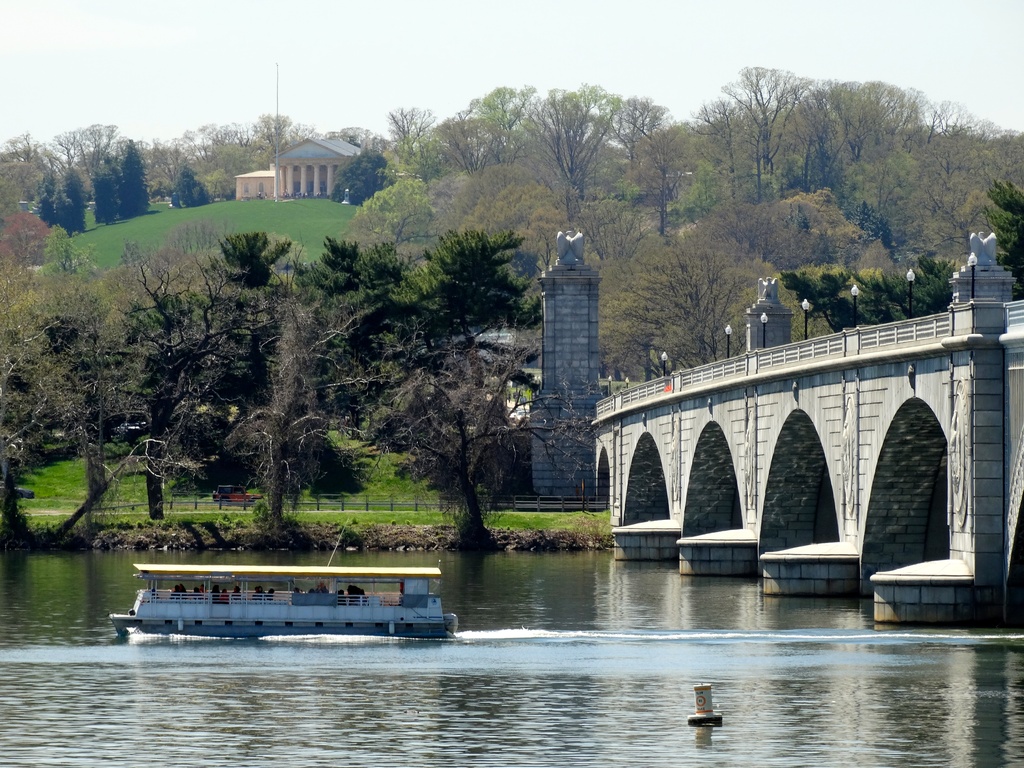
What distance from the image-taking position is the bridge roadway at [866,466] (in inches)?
1967

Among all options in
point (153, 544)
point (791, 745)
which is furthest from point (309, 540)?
point (791, 745)

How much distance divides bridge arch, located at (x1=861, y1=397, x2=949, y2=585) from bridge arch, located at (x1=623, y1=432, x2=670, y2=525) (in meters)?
32.3

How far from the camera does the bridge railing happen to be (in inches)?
2054

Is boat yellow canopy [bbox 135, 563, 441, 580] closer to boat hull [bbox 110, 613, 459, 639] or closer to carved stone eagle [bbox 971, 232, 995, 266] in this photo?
boat hull [bbox 110, 613, 459, 639]

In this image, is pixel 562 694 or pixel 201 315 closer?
pixel 562 694

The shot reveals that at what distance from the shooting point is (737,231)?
179125mm

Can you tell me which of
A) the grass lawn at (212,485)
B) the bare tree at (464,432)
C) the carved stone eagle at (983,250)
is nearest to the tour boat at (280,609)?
the carved stone eagle at (983,250)

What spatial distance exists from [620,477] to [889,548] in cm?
3587

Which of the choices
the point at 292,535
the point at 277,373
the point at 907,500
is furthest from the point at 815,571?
the point at 277,373

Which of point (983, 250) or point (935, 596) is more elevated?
point (983, 250)

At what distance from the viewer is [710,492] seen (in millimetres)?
80188

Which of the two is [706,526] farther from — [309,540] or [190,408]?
[190,408]

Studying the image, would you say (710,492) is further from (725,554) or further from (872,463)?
(872,463)

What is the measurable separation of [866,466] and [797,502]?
11.1 m
